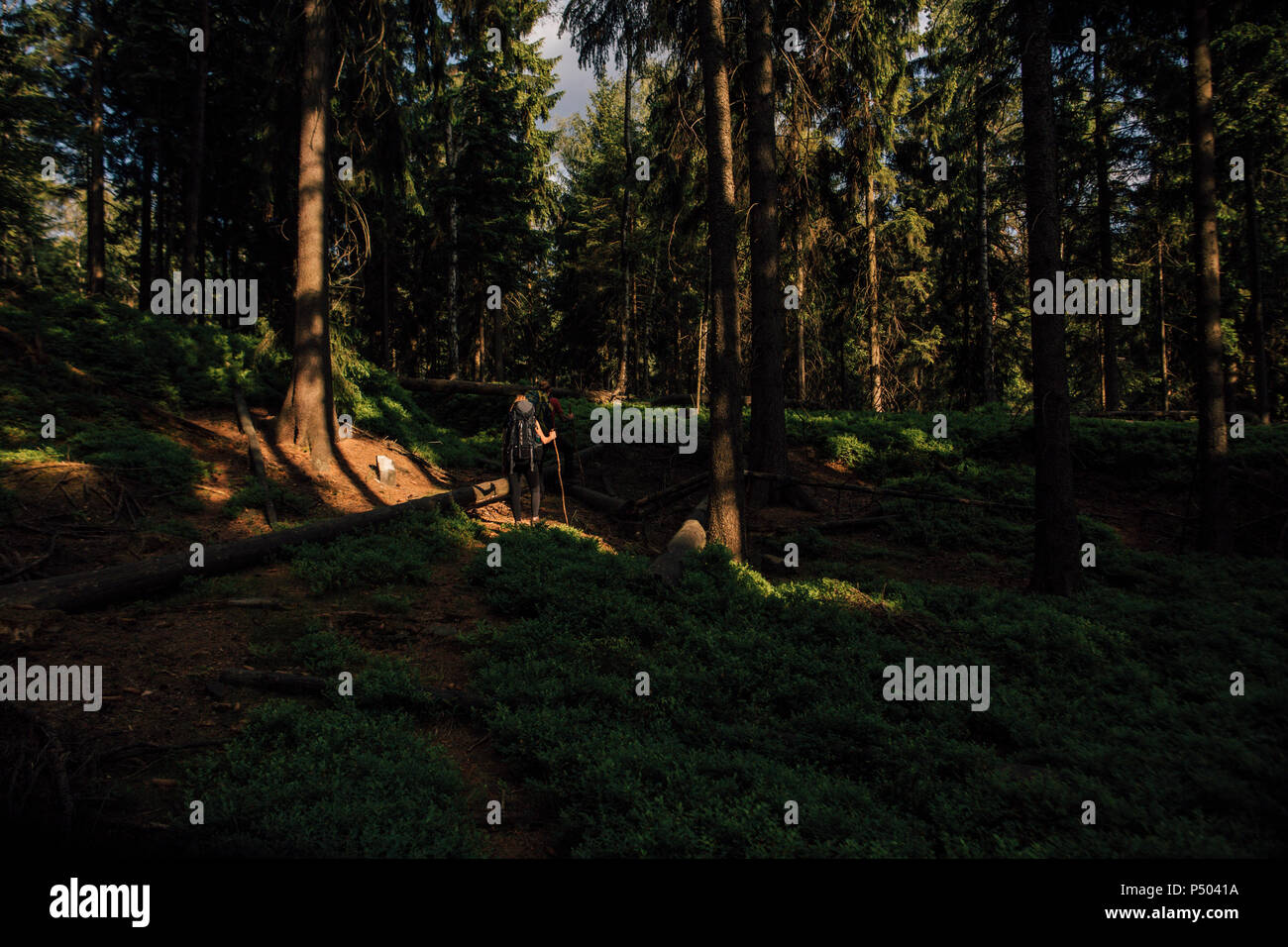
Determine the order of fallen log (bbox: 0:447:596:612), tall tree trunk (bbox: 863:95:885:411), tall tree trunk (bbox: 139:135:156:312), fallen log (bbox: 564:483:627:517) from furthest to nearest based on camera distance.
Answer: tall tree trunk (bbox: 139:135:156:312)
tall tree trunk (bbox: 863:95:885:411)
fallen log (bbox: 564:483:627:517)
fallen log (bbox: 0:447:596:612)

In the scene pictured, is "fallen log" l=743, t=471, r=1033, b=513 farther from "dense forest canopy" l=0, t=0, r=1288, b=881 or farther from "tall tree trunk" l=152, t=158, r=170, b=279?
"tall tree trunk" l=152, t=158, r=170, b=279

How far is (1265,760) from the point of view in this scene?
4.22 metres

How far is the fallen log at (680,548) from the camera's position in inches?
323

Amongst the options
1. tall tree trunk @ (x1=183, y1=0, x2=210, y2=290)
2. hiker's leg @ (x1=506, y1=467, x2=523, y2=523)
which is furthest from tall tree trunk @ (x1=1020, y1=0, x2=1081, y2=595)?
tall tree trunk @ (x1=183, y1=0, x2=210, y2=290)

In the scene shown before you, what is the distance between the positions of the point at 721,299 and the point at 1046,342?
4935mm

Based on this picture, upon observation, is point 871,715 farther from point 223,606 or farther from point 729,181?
point 729,181

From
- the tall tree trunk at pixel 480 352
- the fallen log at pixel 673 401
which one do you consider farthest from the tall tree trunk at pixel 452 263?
the fallen log at pixel 673 401

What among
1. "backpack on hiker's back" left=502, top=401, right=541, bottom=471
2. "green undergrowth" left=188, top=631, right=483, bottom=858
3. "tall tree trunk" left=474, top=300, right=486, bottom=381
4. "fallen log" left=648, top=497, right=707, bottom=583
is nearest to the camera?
"green undergrowth" left=188, top=631, right=483, bottom=858

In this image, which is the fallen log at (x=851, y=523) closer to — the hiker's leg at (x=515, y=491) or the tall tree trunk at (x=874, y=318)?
the hiker's leg at (x=515, y=491)

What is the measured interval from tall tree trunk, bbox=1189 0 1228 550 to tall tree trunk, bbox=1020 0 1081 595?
14.4 ft

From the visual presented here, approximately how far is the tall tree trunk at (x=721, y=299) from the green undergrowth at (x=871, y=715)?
3.98ft

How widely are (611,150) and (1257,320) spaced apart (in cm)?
2921

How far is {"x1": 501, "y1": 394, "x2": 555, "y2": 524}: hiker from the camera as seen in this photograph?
10.7m

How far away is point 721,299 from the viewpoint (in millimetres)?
9211
